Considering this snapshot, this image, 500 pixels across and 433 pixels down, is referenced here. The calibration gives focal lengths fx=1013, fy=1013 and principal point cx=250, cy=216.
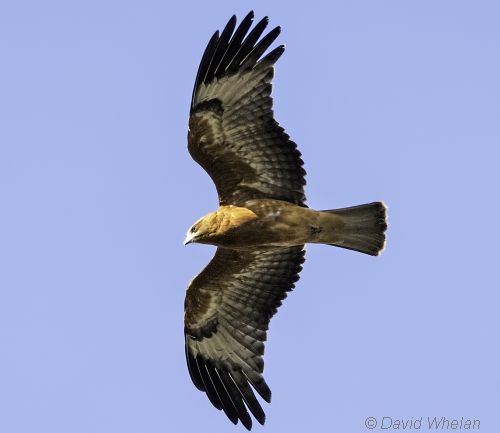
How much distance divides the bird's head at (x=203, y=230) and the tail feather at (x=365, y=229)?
1.60m

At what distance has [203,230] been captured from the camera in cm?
1223

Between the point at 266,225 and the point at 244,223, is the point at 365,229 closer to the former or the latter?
the point at 266,225

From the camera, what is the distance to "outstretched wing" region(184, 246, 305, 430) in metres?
13.3

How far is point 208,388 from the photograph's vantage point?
1341cm

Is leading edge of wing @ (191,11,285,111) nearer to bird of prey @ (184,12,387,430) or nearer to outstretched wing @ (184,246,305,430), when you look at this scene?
bird of prey @ (184,12,387,430)

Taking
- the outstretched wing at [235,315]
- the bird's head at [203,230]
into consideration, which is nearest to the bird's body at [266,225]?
the bird's head at [203,230]

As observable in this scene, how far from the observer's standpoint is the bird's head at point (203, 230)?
1223 cm

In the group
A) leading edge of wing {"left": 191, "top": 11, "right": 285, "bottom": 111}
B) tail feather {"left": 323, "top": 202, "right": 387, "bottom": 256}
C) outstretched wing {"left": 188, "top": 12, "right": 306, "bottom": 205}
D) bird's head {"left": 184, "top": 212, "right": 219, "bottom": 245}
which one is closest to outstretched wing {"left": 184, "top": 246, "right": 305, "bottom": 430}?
tail feather {"left": 323, "top": 202, "right": 387, "bottom": 256}

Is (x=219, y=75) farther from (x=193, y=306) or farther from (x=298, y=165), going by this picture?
(x=193, y=306)

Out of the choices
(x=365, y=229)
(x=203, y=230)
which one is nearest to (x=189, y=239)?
Answer: (x=203, y=230)

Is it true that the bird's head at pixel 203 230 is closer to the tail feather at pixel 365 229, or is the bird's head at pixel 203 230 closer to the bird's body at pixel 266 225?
the bird's body at pixel 266 225

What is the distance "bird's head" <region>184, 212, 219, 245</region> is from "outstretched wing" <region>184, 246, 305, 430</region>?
1.00m

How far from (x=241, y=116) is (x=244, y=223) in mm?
1301

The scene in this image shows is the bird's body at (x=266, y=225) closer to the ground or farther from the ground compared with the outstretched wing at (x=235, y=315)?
farther from the ground
